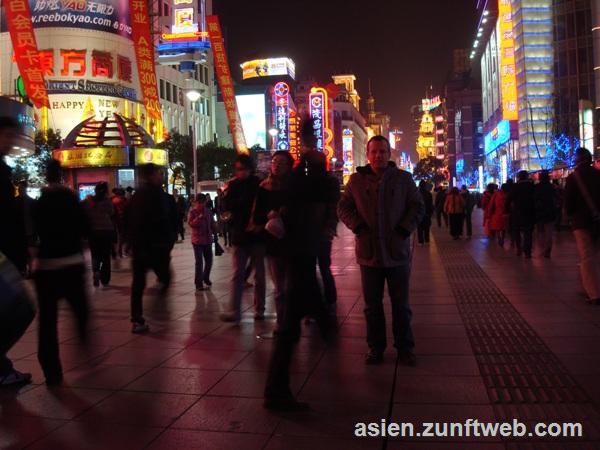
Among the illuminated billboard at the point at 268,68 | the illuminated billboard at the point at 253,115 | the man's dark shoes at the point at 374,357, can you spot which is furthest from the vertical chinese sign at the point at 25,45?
the illuminated billboard at the point at 268,68

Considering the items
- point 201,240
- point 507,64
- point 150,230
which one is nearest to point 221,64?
point 201,240

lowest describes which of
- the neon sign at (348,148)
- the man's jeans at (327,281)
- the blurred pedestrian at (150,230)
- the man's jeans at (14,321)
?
the man's jeans at (327,281)

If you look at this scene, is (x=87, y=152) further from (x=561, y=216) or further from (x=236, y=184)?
(x=236, y=184)

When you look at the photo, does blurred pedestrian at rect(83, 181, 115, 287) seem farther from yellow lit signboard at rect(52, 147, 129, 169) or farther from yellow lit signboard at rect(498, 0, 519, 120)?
yellow lit signboard at rect(498, 0, 519, 120)

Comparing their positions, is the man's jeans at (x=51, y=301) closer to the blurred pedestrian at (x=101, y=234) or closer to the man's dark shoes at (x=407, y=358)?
the man's dark shoes at (x=407, y=358)

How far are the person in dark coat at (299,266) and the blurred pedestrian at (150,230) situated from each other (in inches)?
104

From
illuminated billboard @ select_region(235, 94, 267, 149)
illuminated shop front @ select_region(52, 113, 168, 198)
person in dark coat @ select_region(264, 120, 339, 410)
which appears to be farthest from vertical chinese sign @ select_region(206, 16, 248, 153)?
illuminated billboard @ select_region(235, 94, 267, 149)

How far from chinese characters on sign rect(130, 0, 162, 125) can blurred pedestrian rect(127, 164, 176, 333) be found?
88.8ft

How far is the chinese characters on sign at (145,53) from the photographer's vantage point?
3162cm

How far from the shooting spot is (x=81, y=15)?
199ft

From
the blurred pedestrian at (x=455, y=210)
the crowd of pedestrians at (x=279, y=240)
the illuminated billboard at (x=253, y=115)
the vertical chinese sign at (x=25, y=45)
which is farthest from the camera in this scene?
the illuminated billboard at (x=253, y=115)

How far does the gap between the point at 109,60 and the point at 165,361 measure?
→ 200 feet

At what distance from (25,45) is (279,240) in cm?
3232

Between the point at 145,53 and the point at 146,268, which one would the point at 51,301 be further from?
the point at 145,53
